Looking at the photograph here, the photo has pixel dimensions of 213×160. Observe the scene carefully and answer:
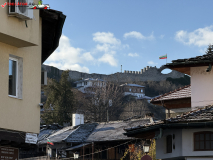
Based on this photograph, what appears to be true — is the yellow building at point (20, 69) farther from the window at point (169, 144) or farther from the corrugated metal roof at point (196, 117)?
the window at point (169, 144)

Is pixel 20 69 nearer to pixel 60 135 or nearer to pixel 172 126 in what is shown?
pixel 172 126

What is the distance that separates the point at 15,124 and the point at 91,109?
5212cm

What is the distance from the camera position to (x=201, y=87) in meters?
14.8

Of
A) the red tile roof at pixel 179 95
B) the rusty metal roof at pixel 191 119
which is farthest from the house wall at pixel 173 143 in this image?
the red tile roof at pixel 179 95

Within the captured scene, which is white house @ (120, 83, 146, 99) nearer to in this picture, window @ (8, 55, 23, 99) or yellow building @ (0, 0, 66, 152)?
yellow building @ (0, 0, 66, 152)

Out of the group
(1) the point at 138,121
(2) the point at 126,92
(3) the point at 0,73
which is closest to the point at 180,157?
(3) the point at 0,73

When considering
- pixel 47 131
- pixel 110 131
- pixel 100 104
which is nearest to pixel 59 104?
pixel 100 104

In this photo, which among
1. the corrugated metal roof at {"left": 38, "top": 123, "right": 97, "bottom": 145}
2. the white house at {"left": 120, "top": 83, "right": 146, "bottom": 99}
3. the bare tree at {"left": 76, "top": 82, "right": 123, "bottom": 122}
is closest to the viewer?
the corrugated metal roof at {"left": 38, "top": 123, "right": 97, "bottom": 145}

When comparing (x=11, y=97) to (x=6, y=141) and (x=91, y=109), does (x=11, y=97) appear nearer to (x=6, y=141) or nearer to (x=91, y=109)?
(x=6, y=141)

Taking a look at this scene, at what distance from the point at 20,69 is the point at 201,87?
20.1 feet

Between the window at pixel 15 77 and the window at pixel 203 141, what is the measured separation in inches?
210

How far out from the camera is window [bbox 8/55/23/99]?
1203 cm

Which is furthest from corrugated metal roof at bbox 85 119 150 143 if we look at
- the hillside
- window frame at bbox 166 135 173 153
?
the hillside

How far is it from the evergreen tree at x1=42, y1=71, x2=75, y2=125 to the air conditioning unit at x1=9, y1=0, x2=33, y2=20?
42305 mm
